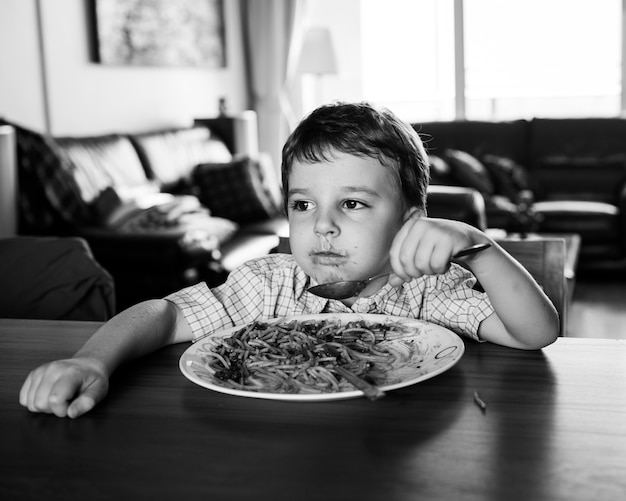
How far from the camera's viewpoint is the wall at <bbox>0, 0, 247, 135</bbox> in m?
3.58

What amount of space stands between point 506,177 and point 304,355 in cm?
461

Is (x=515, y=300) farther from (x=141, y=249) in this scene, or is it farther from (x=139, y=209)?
(x=139, y=209)

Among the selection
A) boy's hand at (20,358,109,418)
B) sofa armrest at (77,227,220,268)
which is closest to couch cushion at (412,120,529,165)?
sofa armrest at (77,227,220,268)

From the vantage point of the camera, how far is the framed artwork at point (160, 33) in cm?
440

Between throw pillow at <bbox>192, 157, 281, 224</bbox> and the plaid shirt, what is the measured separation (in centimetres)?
300

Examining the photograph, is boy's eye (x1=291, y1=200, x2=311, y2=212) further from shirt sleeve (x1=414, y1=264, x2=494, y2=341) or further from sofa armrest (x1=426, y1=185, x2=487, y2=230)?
sofa armrest (x1=426, y1=185, x2=487, y2=230)

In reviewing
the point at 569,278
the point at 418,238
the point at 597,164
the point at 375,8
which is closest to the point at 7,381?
the point at 418,238

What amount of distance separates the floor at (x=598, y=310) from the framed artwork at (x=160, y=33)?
2.85 m

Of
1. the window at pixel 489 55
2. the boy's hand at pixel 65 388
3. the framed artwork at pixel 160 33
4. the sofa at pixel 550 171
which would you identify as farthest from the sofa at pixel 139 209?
the window at pixel 489 55

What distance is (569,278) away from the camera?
3145mm

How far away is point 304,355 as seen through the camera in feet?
2.78

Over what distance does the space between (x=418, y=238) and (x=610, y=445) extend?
0.28 m

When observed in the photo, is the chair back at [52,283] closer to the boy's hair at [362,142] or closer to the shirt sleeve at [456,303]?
the boy's hair at [362,142]

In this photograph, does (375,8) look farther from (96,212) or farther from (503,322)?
(503,322)
